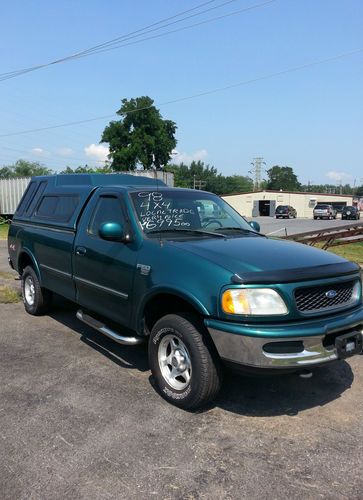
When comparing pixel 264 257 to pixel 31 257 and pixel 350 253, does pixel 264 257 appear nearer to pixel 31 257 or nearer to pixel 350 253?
pixel 31 257

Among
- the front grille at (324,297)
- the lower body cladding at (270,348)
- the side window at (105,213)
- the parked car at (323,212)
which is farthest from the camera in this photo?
the parked car at (323,212)

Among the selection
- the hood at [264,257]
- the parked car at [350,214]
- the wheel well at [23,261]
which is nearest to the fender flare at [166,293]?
the hood at [264,257]

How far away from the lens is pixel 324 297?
3537 mm

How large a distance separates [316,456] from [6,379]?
9.39 ft

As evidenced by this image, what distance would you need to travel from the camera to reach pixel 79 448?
3.13m

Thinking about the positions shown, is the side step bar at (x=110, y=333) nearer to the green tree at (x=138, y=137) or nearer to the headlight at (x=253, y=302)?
the headlight at (x=253, y=302)

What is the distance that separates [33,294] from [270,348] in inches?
171

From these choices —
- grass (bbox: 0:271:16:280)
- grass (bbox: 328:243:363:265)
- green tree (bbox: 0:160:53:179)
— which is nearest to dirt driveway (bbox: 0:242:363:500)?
grass (bbox: 0:271:16:280)

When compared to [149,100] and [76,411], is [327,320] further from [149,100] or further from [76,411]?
[149,100]

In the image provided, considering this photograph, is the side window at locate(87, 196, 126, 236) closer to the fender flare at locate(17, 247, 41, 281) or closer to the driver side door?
the driver side door

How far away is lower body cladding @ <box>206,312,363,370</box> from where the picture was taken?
126 inches

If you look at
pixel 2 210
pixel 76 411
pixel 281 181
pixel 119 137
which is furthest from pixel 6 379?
pixel 281 181

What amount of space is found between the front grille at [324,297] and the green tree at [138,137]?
219 feet

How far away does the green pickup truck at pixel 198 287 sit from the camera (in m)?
3.27
